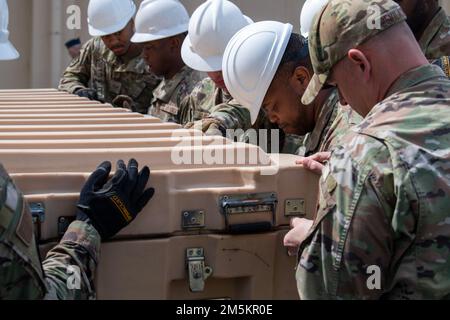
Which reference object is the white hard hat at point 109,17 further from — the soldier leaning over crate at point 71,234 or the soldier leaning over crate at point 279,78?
the soldier leaning over crate at point 71,234

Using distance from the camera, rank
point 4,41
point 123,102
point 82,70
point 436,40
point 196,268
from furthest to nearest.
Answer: point 82,70
point 123,102
point 4,41
point 436,40
point 196,268

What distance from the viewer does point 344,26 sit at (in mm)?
1715

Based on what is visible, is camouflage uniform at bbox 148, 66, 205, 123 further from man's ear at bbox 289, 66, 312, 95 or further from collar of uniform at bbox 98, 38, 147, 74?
man's ear at bbox 289, 66, 312, 95

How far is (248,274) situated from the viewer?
6.80 ft

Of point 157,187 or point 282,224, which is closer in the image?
point 157,187

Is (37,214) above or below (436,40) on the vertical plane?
below

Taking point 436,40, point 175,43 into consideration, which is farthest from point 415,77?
point 175,43

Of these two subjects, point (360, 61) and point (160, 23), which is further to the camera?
point (160, 23)

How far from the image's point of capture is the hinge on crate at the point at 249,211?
201 cm

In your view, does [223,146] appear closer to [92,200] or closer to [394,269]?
[92,200]

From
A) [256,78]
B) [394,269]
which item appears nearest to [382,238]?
[394,269]

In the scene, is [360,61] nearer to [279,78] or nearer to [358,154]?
[358,154]

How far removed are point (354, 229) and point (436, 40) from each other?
1.80 metres
